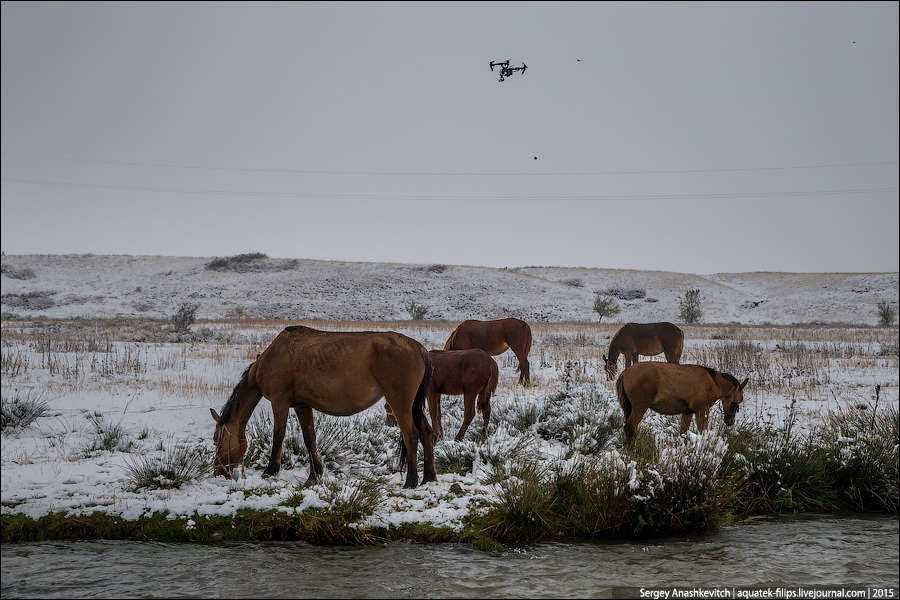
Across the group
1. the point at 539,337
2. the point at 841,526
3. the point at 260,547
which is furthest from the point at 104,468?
the point at 539,337

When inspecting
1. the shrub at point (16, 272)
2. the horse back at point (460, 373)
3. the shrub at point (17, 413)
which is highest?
the shrub at point (16, 272)

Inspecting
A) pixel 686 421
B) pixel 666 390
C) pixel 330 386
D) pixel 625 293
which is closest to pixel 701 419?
pixel 686 421

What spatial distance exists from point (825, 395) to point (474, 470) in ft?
30.7

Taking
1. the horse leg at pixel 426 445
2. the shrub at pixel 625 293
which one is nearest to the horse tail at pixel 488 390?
the horse leg at pixel 426 445

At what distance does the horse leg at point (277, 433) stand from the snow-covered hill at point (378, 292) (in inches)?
1897

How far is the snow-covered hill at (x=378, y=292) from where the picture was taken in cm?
6247

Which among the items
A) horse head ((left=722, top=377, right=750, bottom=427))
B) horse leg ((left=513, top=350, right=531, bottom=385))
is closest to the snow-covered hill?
horse leg ((left=513, top=350, right=531, bottom=385))

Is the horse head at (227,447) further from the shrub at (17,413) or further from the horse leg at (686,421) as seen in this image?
the horse leg at (686,421)

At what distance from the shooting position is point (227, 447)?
742 centimetres

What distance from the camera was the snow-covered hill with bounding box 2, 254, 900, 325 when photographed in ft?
205

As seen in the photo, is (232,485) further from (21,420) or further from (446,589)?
(21,420)

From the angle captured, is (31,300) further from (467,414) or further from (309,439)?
(309,439)

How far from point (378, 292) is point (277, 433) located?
65447 millimetres

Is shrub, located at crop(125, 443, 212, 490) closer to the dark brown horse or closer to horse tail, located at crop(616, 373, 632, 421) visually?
the dark brown horse
